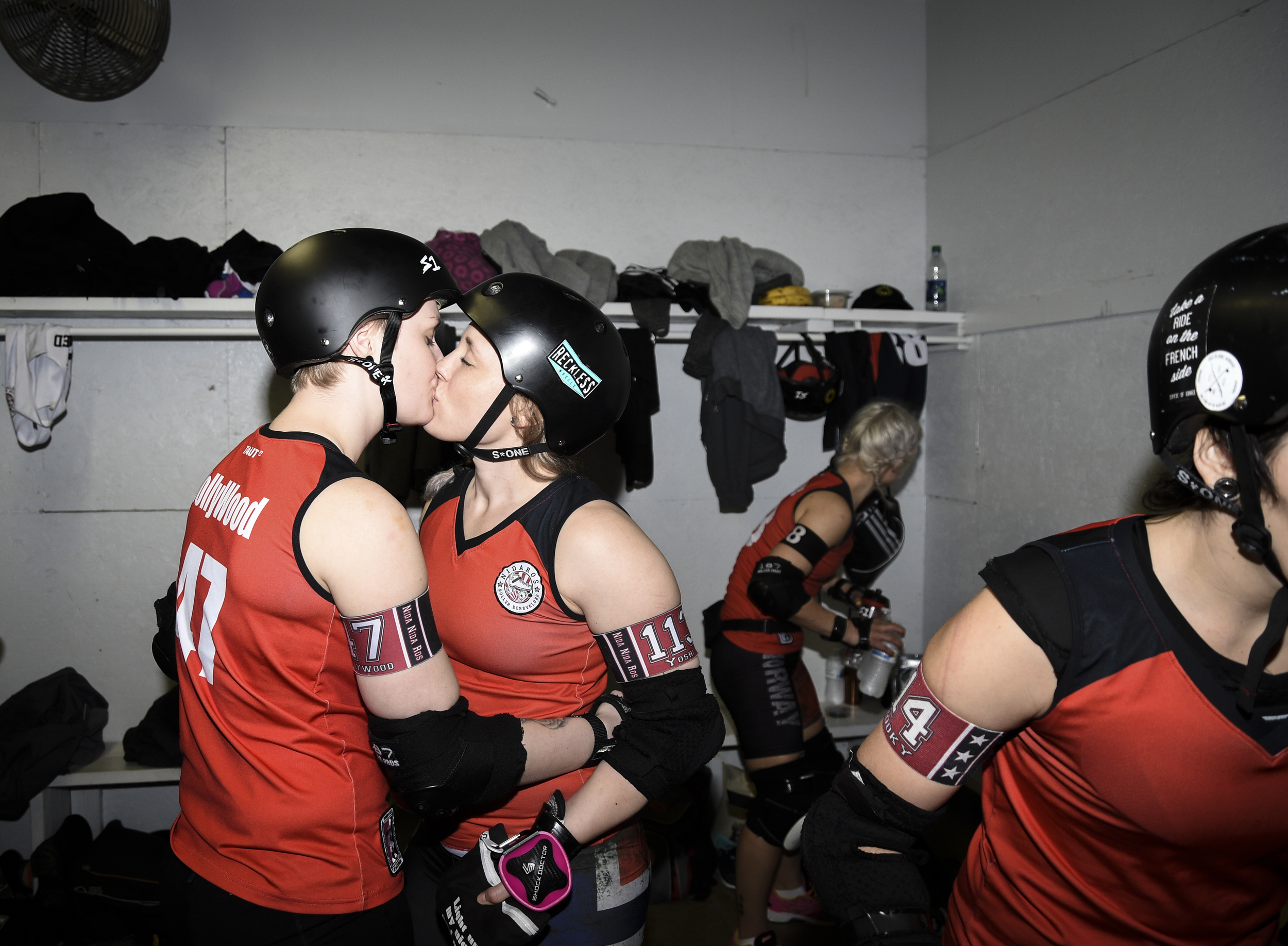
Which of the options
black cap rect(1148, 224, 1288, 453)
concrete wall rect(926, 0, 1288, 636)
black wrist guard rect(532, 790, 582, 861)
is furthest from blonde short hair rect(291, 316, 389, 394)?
concrete wall rect(926, 0, 1288, 636)

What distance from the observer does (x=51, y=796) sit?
3365mm

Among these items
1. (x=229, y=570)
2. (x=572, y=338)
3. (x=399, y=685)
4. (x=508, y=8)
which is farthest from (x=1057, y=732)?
(x=508, y=8)

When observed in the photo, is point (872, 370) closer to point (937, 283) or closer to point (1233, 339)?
point (937, 283)

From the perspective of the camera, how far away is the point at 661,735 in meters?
1.49

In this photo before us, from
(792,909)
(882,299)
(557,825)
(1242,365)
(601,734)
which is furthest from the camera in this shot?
(882,299)

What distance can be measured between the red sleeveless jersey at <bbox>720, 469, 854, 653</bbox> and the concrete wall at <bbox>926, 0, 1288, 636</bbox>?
3.63ft

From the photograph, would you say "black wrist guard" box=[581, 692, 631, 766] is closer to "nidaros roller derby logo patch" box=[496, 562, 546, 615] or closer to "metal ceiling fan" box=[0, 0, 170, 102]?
"nidaros roller derby logo patch" box=[496, 562, 546, 615]

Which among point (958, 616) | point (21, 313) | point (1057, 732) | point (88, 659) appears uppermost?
point (21, 313)

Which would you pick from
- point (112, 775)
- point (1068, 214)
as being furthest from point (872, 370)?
point (112, 775)

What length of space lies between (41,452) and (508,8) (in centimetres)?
318

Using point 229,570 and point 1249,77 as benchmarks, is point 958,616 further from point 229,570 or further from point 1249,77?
point 1249,77

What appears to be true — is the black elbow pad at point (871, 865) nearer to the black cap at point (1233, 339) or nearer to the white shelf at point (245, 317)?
the black cap at point (1233, 339)

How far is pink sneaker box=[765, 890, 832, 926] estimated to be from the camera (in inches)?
131

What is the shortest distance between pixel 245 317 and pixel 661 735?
3080 millimetres
